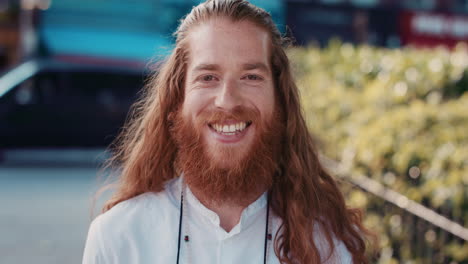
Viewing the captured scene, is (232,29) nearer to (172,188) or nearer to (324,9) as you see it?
(172,188)

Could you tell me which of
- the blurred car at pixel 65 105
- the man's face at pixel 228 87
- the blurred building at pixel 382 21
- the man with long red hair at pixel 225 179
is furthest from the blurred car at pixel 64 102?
the blurred building at pixel 382 21

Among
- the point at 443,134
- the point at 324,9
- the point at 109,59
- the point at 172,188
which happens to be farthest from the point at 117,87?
the point at 324,9

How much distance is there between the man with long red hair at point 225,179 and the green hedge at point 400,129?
0.48m

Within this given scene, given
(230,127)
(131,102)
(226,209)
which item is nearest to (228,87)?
(230,127)

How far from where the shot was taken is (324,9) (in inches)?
798

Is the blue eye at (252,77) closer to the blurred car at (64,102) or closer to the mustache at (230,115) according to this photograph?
the mustache at (230,115)

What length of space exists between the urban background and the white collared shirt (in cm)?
73

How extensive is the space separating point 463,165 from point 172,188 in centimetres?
182

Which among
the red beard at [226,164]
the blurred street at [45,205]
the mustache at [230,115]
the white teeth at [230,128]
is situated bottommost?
the blurred street at [45,205]

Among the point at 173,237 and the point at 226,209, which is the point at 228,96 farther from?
the point at 173,237

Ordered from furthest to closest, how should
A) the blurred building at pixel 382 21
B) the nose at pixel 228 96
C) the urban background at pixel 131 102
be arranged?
the blurred building at pixel 382 21 → the urban background at pixel 131 102 → the nose at pixel 228 96

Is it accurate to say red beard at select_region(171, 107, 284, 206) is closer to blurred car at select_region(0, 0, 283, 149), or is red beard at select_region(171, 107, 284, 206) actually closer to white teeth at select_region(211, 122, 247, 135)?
white teeth at select_region(211, 122, 247, 135)

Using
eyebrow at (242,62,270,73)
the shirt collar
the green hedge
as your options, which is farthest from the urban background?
the shirt collar

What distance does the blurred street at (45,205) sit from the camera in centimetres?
556
